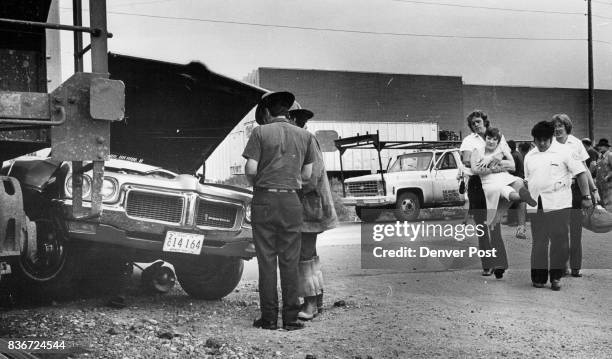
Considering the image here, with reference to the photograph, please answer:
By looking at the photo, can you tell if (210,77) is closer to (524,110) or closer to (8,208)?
(8,208)

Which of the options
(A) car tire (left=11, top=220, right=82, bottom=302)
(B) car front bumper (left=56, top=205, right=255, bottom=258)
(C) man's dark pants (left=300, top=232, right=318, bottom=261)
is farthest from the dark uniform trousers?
Answer: (A) car tire (left=11, top=220, right=82, bottom=302)

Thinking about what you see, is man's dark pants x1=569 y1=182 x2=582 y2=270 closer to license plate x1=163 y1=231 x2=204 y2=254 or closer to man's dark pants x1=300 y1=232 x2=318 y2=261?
man's dark pants x1=300 y1=232 x2=318 y2=261

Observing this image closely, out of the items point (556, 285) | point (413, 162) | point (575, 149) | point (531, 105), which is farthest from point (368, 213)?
point (531, 105)

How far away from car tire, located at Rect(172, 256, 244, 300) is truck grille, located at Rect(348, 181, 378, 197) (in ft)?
27.9

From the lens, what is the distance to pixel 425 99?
16172 mm

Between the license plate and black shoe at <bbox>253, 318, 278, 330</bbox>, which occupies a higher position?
the license plate

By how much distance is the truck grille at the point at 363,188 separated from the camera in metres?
14.5

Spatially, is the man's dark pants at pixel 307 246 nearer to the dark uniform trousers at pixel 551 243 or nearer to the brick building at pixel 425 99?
the dark uniform trousers at pixel 551 243

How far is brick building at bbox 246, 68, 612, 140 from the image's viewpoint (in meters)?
11.8

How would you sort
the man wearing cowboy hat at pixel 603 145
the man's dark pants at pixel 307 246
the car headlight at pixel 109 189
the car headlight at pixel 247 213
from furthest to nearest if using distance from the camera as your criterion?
the man wearing cowboy hat at pixel 603 145 < the car headlight at pixel 247 213 < the man's dark pants at pixel 307 246 < the car headlight at pixel 109 189

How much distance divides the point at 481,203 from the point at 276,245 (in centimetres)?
262

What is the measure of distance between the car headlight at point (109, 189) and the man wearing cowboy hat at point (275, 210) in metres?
1.10

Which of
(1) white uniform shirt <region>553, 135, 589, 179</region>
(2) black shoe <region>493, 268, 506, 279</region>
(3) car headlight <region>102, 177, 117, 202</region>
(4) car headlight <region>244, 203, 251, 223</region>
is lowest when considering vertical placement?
(2) black shoe <region>493, 268, 506, 279</region>

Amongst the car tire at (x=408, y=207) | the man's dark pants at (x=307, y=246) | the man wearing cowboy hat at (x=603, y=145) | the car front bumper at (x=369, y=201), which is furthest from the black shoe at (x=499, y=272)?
the car front bumper at (x=369, y=201)
